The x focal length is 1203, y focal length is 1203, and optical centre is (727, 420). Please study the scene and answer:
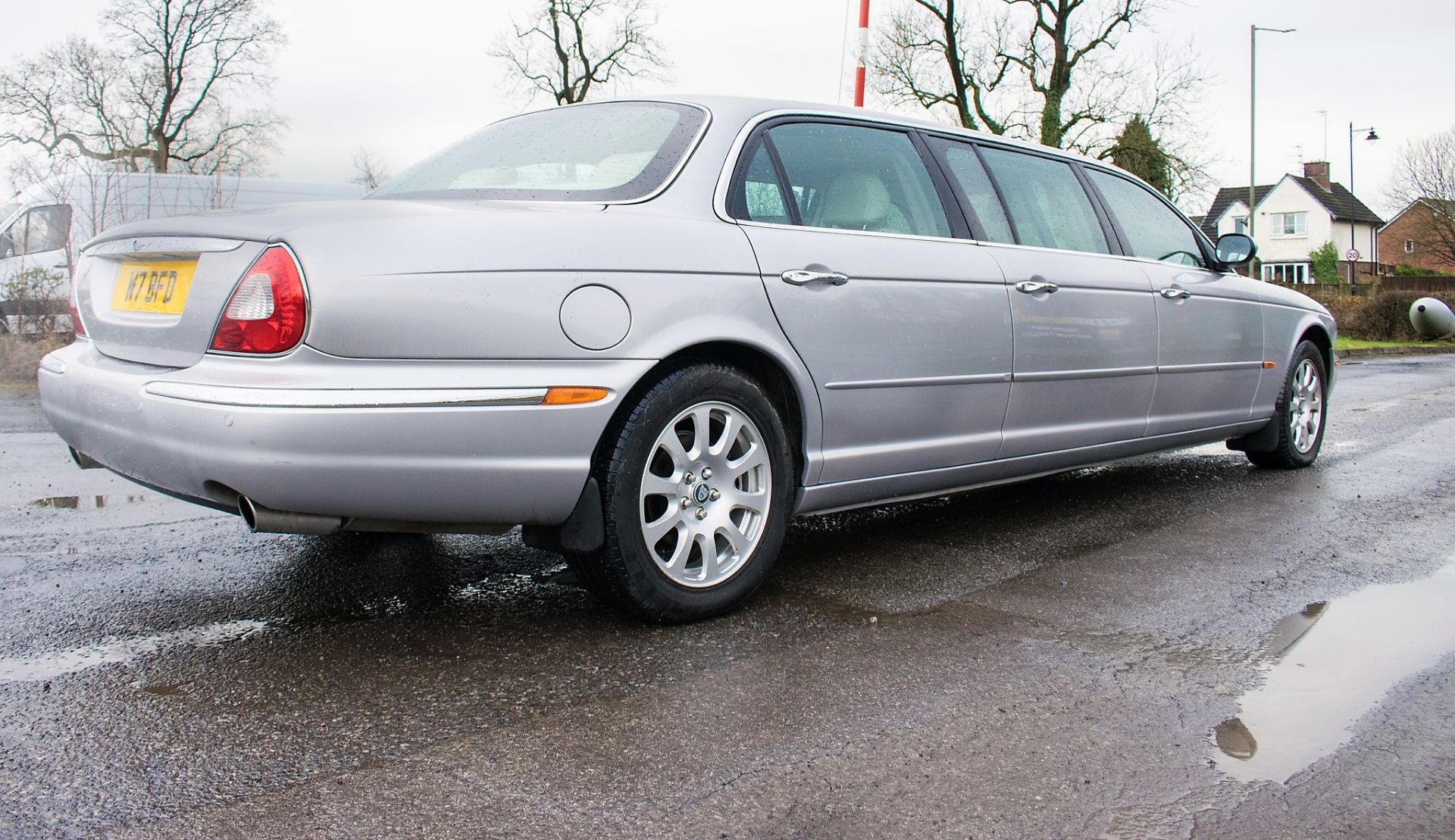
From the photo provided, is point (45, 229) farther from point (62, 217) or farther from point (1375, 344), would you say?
point (1375, 344)

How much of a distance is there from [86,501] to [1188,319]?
15.6 feet

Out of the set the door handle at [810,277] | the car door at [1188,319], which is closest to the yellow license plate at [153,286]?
the door handle at [810,277]

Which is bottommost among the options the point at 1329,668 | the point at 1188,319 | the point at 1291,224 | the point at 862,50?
the point at 1329,668

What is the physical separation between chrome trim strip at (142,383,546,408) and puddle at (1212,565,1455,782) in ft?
5.82

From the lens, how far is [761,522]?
137 inches

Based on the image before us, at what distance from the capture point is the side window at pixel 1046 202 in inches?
182

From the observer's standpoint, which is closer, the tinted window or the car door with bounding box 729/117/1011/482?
the tinted window

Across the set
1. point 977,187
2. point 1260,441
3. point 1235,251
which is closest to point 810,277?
point 977,187

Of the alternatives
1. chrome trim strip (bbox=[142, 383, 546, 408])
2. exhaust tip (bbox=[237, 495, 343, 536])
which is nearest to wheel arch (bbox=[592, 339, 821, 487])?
chrome trim strip (bbox=[142, 383, 546, 408])

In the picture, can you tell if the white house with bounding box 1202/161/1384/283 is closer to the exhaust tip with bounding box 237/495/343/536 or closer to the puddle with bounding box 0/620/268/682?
the puddle with bounding box 0/620/268/682

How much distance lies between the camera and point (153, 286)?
3.16 m

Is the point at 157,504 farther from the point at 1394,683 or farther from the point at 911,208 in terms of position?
the point at 1394,683

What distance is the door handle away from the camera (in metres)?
3.50

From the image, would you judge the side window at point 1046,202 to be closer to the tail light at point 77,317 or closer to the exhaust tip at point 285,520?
the exhaust tip at point 285,520
